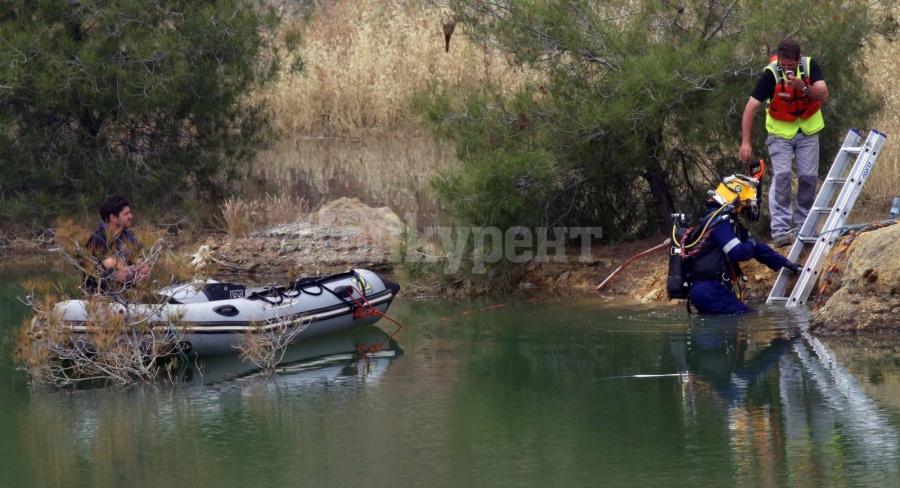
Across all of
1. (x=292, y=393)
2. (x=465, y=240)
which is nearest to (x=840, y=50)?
(x=465, y=240)

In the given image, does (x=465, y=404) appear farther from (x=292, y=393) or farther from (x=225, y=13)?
(x=225, y=13)

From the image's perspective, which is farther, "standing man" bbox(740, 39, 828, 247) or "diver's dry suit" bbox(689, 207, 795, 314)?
"standing man" bbox(740, 39, 828, 247)

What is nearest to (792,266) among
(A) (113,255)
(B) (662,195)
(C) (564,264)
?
(B) (662,195)

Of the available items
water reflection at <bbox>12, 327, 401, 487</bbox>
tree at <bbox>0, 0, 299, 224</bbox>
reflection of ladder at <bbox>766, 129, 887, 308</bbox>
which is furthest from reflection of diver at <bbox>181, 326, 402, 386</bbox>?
tree at <bbox>0, 0, 299, 224</bbox>

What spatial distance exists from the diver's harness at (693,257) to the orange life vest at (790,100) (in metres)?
1.09

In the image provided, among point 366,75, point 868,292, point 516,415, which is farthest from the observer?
point 366,75

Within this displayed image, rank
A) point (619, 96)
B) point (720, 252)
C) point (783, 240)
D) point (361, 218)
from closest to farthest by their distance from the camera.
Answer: point (720, 252)
point (783, 240)
point (619, 96)
point (361, 218)

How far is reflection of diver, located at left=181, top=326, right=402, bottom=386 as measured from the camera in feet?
32.1

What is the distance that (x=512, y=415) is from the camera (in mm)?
8203

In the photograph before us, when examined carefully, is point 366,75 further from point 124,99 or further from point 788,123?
point 788,123

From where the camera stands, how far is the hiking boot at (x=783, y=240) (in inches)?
434

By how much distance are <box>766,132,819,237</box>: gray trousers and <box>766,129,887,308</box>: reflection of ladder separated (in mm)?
240

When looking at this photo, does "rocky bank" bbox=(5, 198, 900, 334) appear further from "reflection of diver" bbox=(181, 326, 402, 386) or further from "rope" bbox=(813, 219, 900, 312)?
"reflection of diver" bbox=(181, 326, 402, 386)

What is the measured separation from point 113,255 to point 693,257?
15.7 ft
